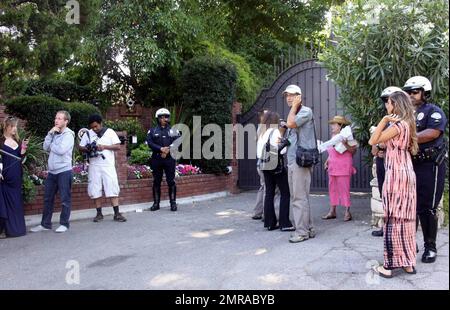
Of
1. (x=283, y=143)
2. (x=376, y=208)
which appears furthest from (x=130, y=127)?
(x=376, y=208)

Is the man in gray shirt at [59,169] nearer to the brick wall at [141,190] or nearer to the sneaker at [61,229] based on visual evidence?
the sneaker at [61,229]

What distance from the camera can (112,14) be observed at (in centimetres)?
1221

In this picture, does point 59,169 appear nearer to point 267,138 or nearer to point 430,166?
point 267,138

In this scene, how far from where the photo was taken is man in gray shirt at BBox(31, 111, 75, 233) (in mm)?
7387

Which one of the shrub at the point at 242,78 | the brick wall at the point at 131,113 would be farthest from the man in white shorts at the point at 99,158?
the brick wall at the point at 131,113

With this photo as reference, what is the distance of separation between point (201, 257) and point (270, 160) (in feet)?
6.04

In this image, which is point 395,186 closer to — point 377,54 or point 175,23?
point 377,54

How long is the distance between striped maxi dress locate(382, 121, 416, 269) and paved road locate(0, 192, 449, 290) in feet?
0.73

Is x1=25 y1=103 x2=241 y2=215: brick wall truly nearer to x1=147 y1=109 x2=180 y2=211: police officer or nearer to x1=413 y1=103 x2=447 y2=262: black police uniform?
x1=147 y1=109 x2=180 y2=211: police officer

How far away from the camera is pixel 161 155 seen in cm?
922

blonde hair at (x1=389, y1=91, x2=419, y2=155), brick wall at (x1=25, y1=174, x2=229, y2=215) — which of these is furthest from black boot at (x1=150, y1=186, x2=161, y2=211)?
blonde hair at (x1=389, y1=91, x2=419, y2=155)

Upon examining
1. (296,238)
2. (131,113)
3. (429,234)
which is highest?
(131,113)

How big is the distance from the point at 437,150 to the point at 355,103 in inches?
110
